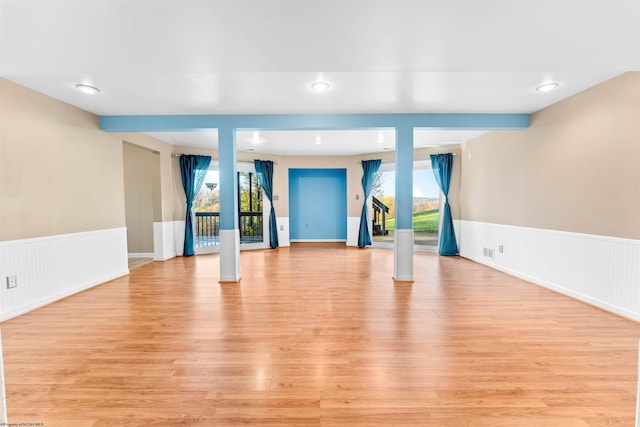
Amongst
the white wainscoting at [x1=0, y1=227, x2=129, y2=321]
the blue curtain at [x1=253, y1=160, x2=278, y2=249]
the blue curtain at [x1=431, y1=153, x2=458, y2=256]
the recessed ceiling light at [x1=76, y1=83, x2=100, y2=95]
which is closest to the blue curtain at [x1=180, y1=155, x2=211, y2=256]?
the blue curtain at [x1=253, y1=160, x2=278, y2=249]

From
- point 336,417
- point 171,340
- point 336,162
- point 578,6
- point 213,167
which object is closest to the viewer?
point 578,6

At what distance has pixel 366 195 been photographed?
714cm

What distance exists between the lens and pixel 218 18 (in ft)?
4.87

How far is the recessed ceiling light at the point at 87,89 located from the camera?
298cm

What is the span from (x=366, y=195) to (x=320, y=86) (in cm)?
445

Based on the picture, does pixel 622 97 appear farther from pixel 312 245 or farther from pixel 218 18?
pixel 312 245

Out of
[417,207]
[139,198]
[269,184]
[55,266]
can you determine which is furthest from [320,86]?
[139,198]

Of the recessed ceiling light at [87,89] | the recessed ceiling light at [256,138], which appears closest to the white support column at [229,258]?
the recessed ceiling light at [256,138]

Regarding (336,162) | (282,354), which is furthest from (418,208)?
(282,354)

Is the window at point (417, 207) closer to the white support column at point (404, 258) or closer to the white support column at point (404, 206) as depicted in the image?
the white support column at point (404, 206)

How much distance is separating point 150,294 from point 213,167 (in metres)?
3.64

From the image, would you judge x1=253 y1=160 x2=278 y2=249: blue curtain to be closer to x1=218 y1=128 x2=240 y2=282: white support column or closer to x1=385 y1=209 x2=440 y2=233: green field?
x1=218 y1=128 x2=240 y2=282: white support column

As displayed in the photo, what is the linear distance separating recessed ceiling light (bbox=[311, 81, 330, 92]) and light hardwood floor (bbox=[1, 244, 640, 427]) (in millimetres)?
2418

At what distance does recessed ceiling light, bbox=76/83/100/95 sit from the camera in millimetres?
2980
